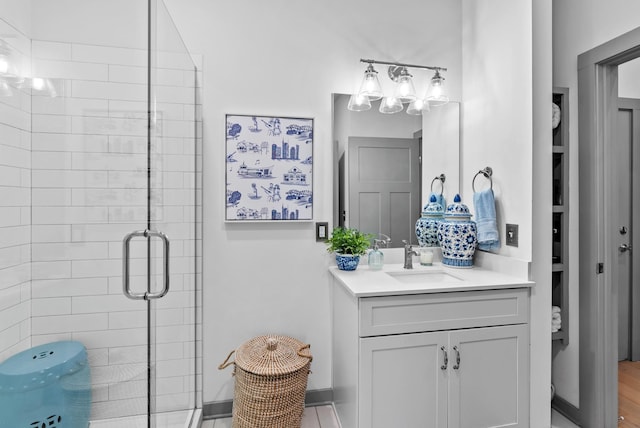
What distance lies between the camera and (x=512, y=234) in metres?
1.87

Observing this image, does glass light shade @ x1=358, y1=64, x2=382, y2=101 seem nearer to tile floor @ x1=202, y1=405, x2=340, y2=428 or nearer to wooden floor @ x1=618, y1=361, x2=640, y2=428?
tile floor @ x1=202, y1=405, x2=340, y2=428

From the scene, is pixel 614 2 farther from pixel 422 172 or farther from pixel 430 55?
pixel 422 172

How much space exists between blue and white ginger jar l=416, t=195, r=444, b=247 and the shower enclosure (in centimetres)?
150

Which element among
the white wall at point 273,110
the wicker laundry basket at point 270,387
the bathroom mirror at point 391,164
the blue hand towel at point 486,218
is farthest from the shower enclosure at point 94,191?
the blue hand towel at point 486,218

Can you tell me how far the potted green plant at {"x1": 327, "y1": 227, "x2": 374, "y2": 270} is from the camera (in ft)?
6.46

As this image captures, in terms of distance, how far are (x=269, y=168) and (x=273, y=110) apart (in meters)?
0.36

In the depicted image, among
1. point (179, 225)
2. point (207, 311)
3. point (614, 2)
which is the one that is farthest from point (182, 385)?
point (614, 2)

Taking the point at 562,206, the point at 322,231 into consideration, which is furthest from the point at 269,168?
the point at 562,206

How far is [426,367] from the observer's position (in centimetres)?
162

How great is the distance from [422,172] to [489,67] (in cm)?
72

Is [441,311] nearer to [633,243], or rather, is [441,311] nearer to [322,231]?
[322,231]

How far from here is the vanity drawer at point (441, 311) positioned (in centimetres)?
158

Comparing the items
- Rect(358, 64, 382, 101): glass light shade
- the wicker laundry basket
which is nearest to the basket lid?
the wicker laundry basket

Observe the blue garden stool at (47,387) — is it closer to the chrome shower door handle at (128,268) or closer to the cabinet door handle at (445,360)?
the chrome shower door handle at (128,268)
